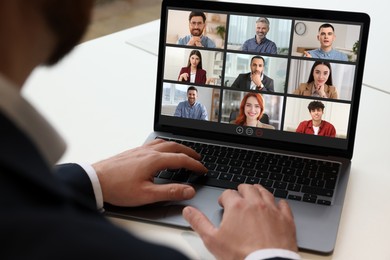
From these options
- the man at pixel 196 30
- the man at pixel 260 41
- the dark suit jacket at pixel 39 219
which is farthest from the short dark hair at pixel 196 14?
the dark suit jacket at pixel 39 219

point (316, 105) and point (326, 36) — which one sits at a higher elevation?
point (326, 36)

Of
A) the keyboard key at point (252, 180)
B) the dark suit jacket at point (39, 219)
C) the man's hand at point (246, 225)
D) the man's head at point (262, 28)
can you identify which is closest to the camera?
the dark suit jacket at point (39, 219)

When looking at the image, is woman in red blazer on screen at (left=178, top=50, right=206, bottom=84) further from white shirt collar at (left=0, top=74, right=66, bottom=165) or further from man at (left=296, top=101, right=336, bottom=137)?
white shirt collar at (left=0, top=74, right=66, bottom=165)

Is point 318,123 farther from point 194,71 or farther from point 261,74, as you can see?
point 194,71

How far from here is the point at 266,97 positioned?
1.29m

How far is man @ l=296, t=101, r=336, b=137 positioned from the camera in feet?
4.16

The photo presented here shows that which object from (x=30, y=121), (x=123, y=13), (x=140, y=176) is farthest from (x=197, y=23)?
(x=123, y=13)

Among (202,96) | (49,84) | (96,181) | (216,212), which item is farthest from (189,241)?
(49,84)

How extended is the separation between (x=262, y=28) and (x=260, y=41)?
26mm

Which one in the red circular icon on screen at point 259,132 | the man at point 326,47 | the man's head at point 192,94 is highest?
the man at point 326,47

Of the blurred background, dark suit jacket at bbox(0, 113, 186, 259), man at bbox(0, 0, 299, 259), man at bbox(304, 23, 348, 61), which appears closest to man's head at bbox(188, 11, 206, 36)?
man at bbox(304, 23, 348, 61)

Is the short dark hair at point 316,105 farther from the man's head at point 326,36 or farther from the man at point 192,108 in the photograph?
the man at point 192,108

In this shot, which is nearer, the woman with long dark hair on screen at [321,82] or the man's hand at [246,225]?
the man's hand at [246,225]

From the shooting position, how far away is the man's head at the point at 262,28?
1.29m
